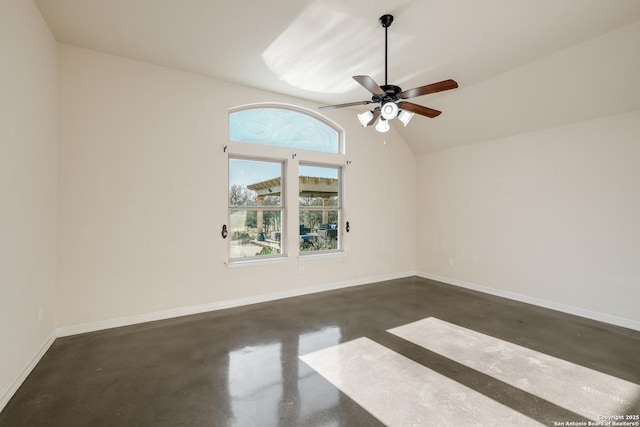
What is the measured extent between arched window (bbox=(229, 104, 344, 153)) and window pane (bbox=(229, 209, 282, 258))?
1096mm

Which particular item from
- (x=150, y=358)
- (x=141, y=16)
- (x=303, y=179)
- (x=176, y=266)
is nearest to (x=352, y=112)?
(x=303, y=179)

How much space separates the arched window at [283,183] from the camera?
14.7 ft

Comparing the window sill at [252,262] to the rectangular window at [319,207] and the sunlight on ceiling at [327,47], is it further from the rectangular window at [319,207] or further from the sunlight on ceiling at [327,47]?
the sunlight on ceiling at [327,47]

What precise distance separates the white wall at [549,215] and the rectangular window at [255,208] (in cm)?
318

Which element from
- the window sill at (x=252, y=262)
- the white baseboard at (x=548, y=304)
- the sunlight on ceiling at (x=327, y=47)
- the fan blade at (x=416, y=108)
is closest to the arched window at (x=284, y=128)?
the sunlight on ceiling at (x=327, y=47)

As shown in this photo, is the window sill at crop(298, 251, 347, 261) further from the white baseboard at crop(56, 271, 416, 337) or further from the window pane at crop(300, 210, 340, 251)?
the white baseboard at crop(56, 271, 416, 337)

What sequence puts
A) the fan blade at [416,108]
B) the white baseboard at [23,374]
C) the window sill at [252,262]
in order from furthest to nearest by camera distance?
the window sill at [252,262]
the fan blade at [416,108]
the white baseboard at [23,374]

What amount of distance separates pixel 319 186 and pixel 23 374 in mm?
4105

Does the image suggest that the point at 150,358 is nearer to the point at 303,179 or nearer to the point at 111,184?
the point at 111,184

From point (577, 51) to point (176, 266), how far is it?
5353mm

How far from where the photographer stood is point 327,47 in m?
3.30

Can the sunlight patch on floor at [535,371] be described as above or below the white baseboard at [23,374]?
below

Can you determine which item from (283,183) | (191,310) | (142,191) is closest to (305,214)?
(283,183)

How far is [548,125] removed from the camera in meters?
4.29
